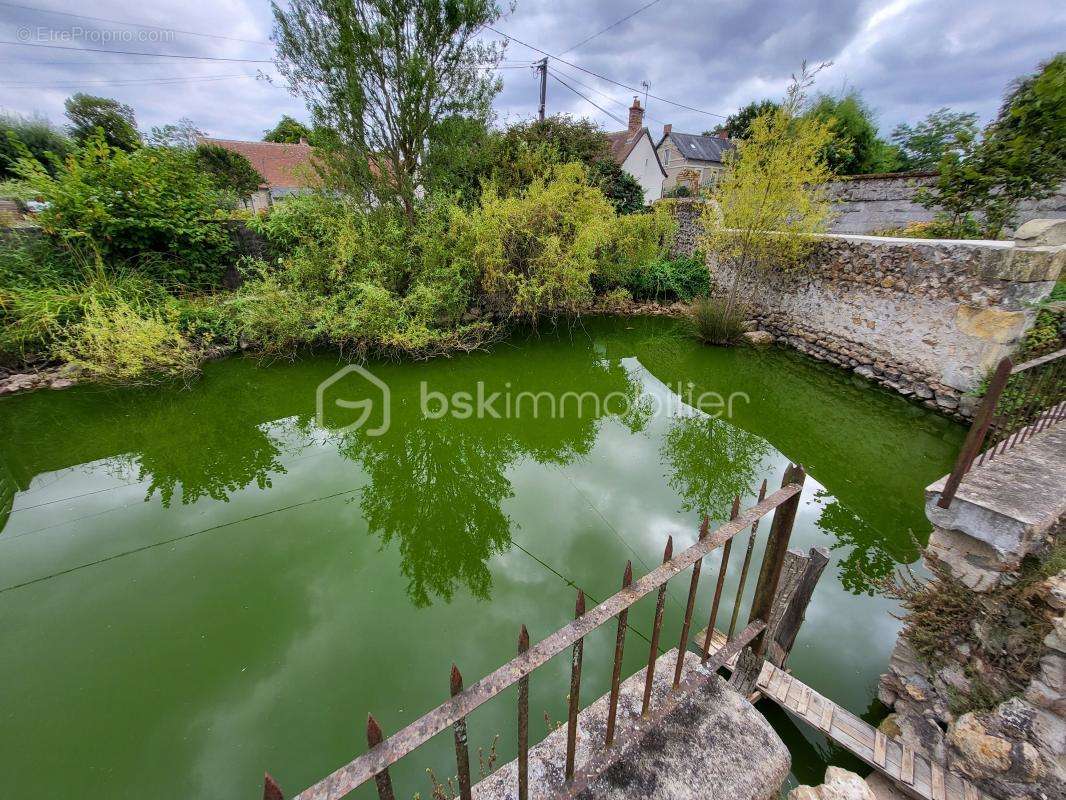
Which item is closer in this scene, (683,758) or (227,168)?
(683,758)

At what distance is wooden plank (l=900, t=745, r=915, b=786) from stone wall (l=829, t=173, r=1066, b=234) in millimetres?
9736

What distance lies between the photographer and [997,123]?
20.4 feet

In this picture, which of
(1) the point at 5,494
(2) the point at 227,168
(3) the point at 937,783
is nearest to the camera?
(3) the point at 937,783

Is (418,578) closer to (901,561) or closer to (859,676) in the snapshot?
(859,676)

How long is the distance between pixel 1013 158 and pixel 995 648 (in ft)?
25.1

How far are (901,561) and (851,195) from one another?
10590 mm

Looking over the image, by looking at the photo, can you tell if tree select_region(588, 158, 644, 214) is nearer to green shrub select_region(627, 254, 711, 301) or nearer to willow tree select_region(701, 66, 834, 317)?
green shrub select_region(627, 254, 711, 301)

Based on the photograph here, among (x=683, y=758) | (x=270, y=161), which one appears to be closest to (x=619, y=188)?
(x=683, y=758)

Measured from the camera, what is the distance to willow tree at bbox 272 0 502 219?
23.4 feet

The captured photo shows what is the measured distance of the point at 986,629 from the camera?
1.95 meters

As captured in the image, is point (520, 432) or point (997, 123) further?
point (997, 123)

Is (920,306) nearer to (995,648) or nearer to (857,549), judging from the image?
(857,549)

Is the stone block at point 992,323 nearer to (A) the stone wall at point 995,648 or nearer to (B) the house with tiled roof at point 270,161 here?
(A) the stone wall at point 995,648

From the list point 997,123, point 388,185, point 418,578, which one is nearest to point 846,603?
point 418,578
